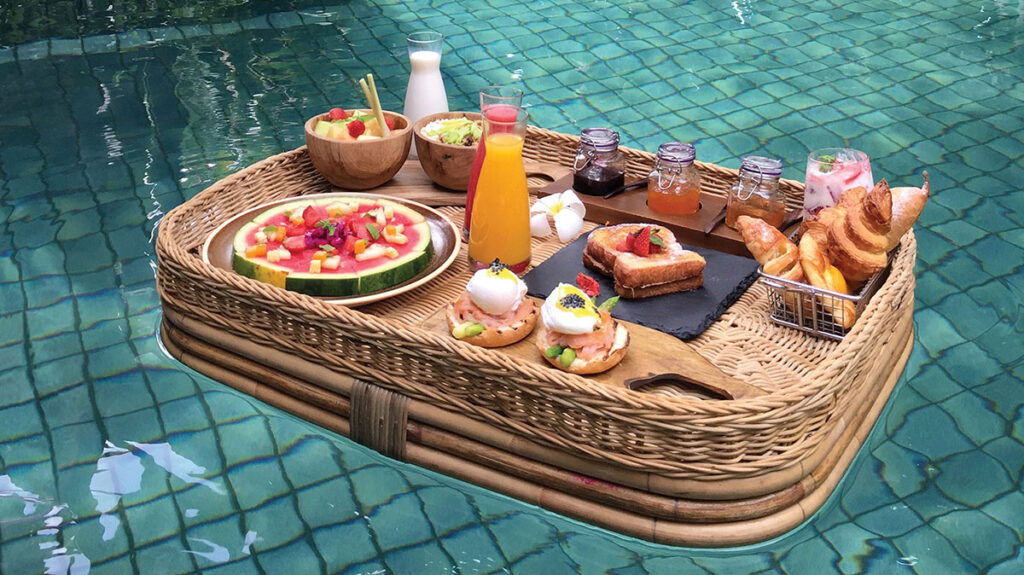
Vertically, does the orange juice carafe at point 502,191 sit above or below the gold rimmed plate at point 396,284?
above

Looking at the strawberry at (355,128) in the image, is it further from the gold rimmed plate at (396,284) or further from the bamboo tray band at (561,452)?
the bamboo tray band at (561,452)

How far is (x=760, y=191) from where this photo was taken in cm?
227

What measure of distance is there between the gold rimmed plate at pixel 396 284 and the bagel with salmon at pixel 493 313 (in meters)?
0.22

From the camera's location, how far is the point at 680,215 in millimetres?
2396

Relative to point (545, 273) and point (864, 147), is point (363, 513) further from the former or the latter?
point (864, 147)

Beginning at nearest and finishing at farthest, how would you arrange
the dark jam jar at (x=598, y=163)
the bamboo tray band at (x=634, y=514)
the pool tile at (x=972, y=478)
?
the bamboo tray band at (x=634, y=514), the pool tile at (x=972, y=478), the dark jam jar at (x=598, y=163)

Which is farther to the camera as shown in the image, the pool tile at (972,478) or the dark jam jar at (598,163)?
the dark jam jar at (598,163)

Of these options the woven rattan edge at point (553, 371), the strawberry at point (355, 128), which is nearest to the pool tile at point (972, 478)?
the woven rattan edge at point (553, 371)

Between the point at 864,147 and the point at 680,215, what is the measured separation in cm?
149

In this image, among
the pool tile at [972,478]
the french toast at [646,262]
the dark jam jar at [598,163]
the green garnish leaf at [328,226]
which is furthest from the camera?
the dark jam jar at [598,163]

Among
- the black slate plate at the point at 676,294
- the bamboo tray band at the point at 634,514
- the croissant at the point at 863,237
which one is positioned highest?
the croissant at the point at 863,237

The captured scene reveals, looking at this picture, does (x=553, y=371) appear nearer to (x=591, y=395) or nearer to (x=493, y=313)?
(x=591, y=395)

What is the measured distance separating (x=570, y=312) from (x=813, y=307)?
1.69ft

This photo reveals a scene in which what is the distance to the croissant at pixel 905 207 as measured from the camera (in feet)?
6.60
